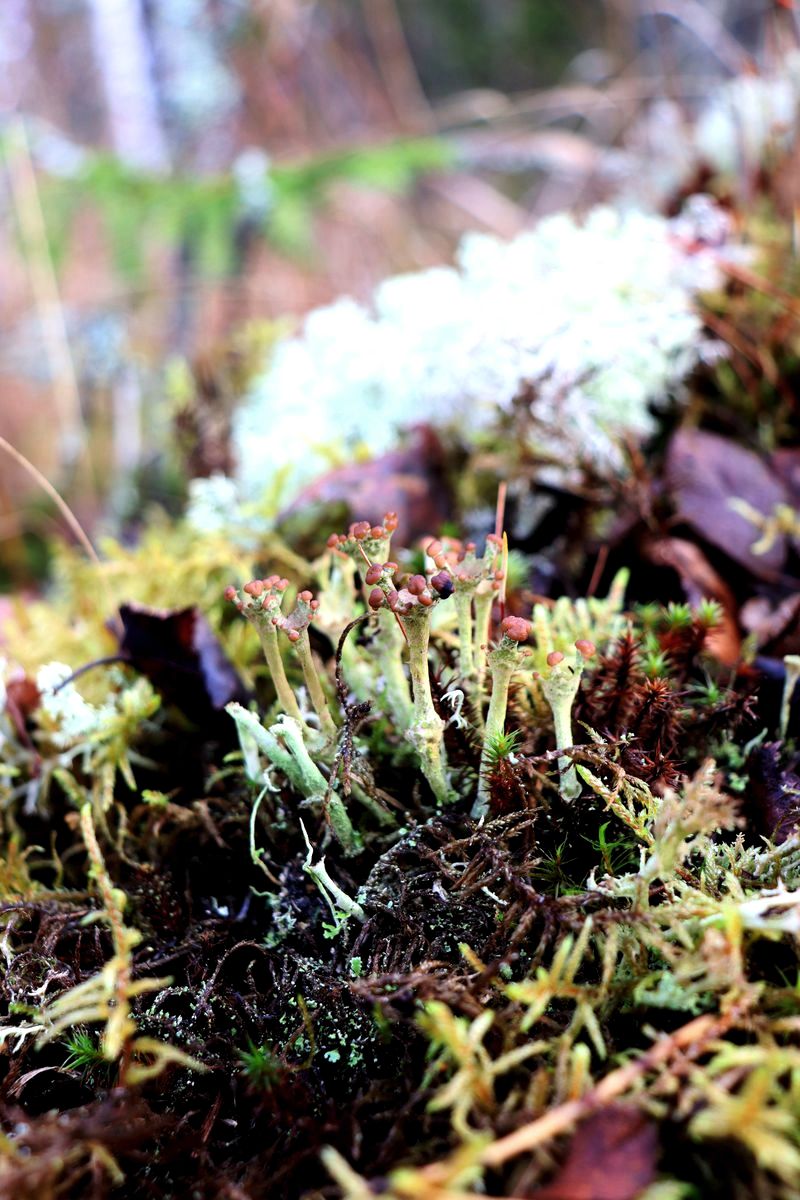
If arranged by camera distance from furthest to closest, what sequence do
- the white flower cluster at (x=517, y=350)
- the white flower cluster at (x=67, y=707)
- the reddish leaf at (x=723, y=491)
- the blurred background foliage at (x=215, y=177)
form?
the blurred background foliage at (x=215, y=177)
the white flower cluster at (x=517, y=350)
the reddish leaf at (x=723, y=491)
the white flower cluster at (x=67, y=707)

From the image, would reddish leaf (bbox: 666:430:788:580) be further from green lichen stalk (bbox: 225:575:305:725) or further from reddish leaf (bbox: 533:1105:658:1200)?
reddish leaf (bbox: 533:1105:658:1200)

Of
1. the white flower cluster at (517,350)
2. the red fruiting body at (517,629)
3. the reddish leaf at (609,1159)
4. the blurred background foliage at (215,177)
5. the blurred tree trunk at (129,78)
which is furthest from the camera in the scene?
the blurred tree trunk at (129,78)

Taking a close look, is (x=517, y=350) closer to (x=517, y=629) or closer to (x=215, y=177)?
(x=517, y=629)

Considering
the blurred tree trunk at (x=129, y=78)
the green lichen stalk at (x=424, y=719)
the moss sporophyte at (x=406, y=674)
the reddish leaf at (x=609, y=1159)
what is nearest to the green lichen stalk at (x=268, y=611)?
the moss sporophyte at (x=406, y=674)

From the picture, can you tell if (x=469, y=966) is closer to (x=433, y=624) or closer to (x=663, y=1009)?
(x=663, y=1009)

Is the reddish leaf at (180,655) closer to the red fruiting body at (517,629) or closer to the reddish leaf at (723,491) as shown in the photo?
the red fruiting body at (517,629)

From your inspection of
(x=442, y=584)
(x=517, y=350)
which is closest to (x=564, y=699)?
(x=442, y=584)

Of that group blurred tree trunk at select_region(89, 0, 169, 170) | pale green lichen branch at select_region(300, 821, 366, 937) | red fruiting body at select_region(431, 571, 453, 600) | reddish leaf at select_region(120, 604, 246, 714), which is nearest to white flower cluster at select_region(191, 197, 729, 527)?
reddish leaf at select_region(120, 604, 246, 714)
